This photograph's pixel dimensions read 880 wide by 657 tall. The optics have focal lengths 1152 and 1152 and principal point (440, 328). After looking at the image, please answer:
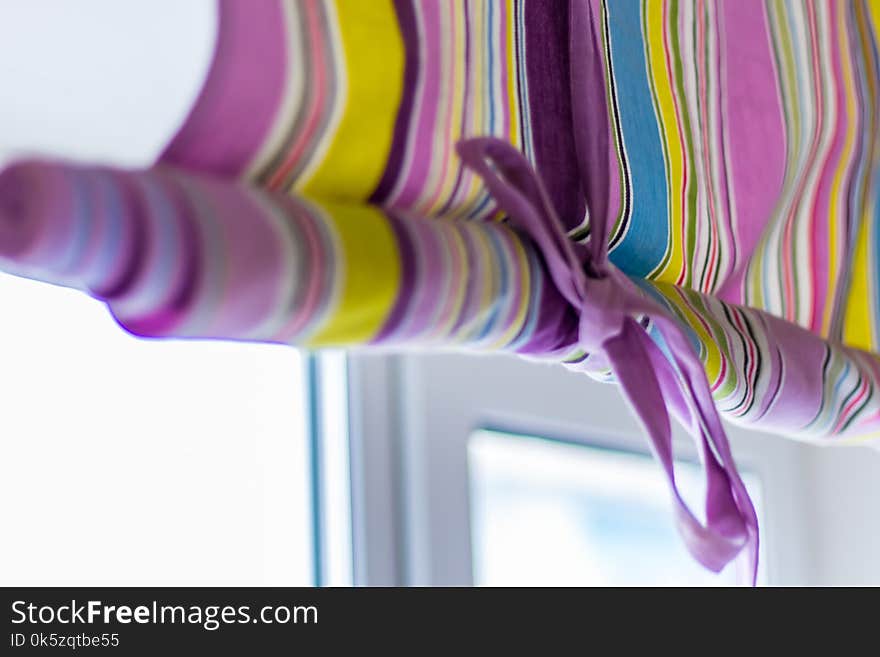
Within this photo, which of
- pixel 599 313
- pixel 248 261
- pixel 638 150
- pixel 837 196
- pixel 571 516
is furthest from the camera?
pixel 571 516

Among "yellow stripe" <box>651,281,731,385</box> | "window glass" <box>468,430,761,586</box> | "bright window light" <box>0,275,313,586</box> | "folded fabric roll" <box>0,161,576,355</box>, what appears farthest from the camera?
"window glass" <box>468,430,761,586</box>

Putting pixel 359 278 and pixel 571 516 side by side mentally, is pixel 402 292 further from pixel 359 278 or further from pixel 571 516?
pixel 571 516

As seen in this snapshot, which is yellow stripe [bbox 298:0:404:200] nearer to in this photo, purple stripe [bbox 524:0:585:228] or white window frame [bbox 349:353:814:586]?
purple stripe [bbox 524:0:585:228]

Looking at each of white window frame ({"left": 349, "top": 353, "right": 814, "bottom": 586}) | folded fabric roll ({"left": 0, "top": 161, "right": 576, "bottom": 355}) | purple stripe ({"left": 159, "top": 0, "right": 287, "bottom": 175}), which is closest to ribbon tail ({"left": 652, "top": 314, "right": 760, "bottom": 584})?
folded fabric roll ({"left": 0, "top": 161, "right": 576, "bottom": 355})

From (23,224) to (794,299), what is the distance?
0.56 m

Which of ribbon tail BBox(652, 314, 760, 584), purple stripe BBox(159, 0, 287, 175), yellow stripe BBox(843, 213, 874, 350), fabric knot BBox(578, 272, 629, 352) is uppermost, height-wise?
yellow stripe BBox(843, 213, 874, 350)

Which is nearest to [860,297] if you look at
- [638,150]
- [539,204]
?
[638,150]

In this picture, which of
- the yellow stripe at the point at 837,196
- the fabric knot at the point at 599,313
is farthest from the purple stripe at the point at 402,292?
the yellow stripe at the point at 837,196

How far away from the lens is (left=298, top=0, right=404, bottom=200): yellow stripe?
0.46 meters

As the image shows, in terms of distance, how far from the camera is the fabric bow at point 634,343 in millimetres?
511

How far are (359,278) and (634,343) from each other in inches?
6.6

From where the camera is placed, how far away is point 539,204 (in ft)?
1.71

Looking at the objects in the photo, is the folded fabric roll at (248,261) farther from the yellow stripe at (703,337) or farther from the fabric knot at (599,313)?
the yellow stripe at (703,337)

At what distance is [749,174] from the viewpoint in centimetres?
71
